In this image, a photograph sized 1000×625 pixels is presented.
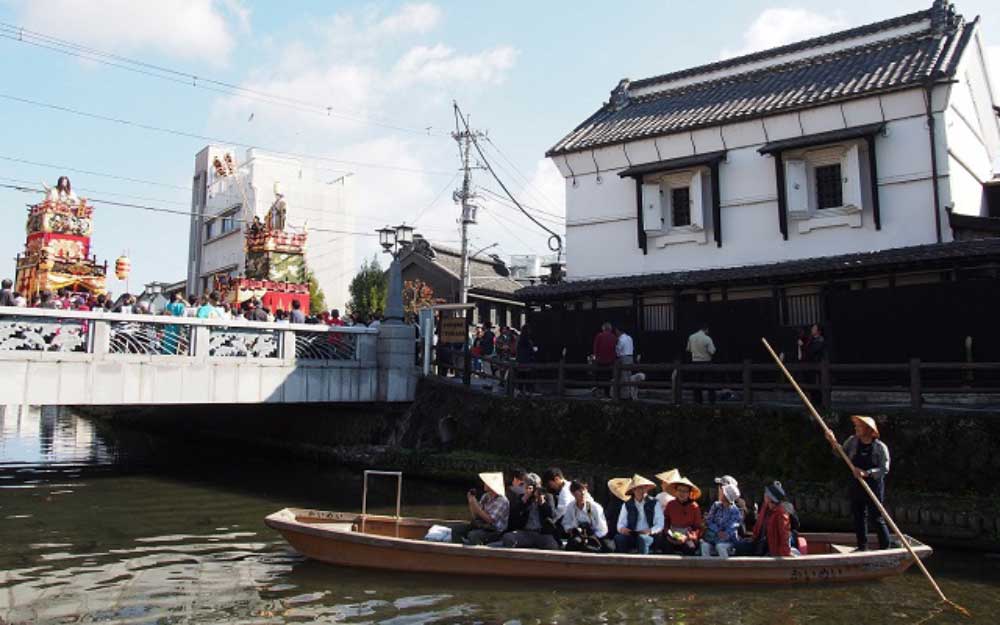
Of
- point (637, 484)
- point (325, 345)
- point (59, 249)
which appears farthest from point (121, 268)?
point (637, 484)

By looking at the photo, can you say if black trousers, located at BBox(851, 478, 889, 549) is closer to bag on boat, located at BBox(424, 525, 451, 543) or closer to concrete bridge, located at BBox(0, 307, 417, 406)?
bag on boat, located at BBox(424, 525, 451, 543)

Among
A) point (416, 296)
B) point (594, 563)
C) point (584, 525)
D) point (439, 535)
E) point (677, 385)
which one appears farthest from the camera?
point (416, 296)

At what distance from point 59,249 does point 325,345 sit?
16163 millimetres

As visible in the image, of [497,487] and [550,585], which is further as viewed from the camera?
[497,487]

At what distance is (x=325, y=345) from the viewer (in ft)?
66.4

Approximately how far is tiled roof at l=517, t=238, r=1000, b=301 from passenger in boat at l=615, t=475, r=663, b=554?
8397 mm

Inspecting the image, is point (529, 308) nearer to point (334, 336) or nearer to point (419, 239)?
point (334, 336)

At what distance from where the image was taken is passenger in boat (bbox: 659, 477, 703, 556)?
33.7 feet

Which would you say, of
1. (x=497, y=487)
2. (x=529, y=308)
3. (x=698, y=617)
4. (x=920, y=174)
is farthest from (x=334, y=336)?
(x=920, y=174)

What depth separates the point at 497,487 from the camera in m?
10.7

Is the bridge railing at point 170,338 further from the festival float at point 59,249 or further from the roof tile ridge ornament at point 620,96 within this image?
the festival float at point 59,249

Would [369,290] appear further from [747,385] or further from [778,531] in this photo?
[778,531]

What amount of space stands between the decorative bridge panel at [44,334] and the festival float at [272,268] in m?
17.1

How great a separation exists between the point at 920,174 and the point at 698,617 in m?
13.0
